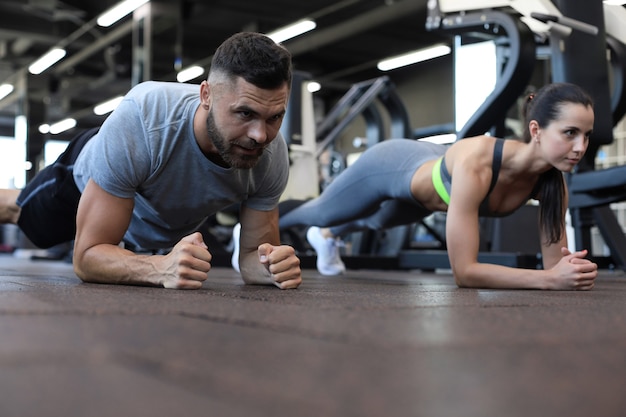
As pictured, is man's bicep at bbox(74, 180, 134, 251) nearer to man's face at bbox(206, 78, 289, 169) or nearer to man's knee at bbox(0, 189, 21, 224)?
man's face at bbox(206, 78, 289, 169)

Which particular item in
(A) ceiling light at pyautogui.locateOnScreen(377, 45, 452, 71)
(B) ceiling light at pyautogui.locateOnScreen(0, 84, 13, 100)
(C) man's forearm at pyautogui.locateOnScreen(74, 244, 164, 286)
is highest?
(A) ceiling light at pyautogui.locateOnScreen(377, 45, 452, 71)

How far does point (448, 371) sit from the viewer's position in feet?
2.11

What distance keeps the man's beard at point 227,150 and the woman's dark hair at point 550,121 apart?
2.94 ft

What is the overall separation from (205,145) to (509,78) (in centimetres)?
190

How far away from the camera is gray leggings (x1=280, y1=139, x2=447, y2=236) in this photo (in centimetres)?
259

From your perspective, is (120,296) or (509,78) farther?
(509,78)

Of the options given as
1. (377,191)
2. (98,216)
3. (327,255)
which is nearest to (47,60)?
(327,255)

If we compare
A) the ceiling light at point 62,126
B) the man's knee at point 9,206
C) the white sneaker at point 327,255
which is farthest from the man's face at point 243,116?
the ceiling light at point 62,126

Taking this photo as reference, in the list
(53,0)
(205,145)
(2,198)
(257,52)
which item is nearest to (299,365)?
(257,52)

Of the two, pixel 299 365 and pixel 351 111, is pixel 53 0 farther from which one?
pixel 299 365

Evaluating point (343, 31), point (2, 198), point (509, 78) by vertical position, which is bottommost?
point (2, 198)

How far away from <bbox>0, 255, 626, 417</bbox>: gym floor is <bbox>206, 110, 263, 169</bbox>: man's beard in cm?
66

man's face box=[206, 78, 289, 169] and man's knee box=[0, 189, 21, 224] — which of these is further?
man's knee box=[0, 189, 21, 224]

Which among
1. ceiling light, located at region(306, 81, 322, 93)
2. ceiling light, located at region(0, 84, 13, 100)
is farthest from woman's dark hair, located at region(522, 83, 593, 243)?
ceiling light, located at region(0, 84, 13, 100)
